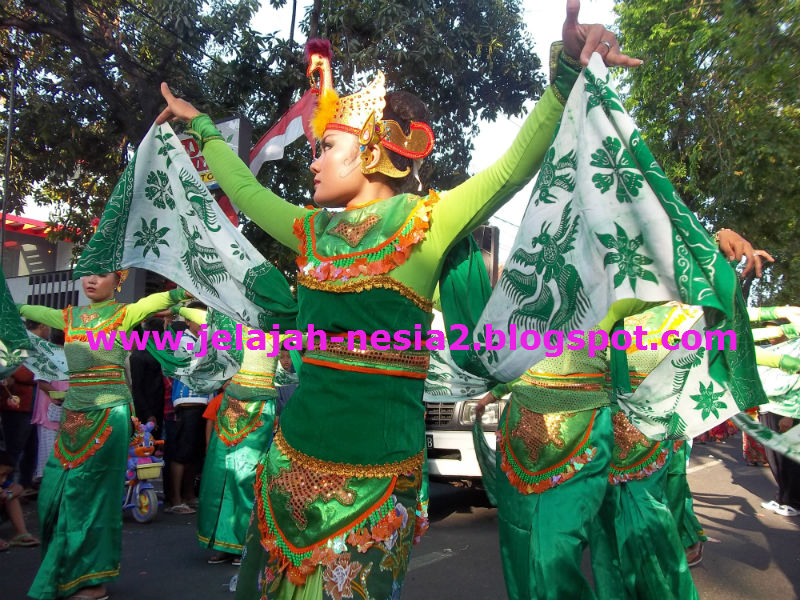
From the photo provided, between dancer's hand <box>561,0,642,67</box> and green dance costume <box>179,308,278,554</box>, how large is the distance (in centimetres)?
368

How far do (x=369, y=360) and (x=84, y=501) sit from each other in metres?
2.93

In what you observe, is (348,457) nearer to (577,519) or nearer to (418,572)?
(577,519)

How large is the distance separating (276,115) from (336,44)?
1271 millimetres

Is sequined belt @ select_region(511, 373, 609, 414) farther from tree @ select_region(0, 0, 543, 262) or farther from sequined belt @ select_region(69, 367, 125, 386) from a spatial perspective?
tree @ select_region(0, 0, 543, 262)

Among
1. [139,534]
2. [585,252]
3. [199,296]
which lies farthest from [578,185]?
[139,534]

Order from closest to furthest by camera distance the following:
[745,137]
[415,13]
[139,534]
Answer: [139,534], [415,13], [745,137]

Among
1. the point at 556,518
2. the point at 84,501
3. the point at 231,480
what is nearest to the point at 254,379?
the point at 231,480

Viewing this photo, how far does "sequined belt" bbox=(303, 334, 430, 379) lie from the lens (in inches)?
74.2

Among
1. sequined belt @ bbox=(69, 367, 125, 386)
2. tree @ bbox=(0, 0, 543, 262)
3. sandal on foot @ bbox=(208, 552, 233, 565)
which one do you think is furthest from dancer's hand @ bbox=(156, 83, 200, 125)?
tree @ bbox=(0, 0, 543, 262)

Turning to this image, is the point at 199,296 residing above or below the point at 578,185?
below

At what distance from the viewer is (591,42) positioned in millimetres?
1656

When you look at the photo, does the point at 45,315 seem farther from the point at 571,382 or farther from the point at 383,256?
the point at 383,256

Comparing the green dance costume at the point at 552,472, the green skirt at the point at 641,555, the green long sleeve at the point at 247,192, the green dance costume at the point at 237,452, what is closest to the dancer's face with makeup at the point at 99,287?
the green dance costume at the point at 237,452

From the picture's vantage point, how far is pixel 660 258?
5.17ft
